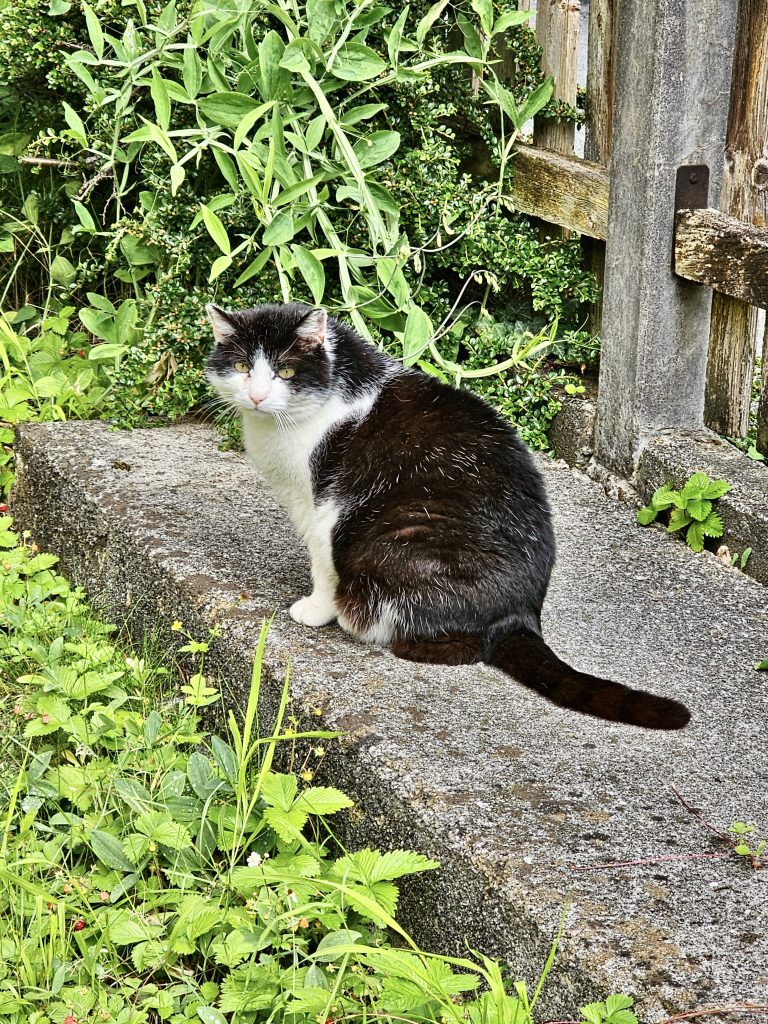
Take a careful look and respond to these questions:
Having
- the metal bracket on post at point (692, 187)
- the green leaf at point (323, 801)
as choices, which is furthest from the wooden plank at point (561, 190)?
the green leaf at point (323, 801)

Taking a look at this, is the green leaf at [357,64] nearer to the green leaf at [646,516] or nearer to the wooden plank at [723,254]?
the wooden plank at [723,254]

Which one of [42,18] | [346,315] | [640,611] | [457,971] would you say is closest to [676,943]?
[457,971]

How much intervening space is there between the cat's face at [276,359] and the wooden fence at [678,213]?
1083mm

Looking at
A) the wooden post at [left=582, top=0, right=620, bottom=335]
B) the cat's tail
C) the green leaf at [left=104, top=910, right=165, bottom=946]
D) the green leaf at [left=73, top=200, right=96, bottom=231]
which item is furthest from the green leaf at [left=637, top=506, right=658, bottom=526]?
the green leaf at [left=73, top=200, right=96, bottom=231]

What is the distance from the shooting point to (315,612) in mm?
2688

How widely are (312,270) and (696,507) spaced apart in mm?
1283

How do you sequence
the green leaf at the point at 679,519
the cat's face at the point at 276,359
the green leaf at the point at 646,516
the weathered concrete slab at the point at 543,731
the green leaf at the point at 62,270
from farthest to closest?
the green leaf at the point at 62,270, the green leaf at the point at 646,516, the green leaf at the point at 679,519, the cat's face at the point at 276,359, the weathered concrete slab at the point at 543,731

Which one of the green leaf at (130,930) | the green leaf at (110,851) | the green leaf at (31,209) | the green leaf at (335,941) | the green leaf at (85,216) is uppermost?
the green leaf at (85,216)

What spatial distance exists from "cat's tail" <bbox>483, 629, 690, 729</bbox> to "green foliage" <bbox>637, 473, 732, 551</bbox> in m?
0.81

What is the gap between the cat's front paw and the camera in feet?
8.80

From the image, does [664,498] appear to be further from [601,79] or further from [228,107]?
[228,107]

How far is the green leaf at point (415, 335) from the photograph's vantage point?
134 inches

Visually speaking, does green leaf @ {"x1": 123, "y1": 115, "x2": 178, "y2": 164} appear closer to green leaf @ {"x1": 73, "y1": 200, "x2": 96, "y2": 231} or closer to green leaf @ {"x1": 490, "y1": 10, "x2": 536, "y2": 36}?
green leaf @ {"x1": 73, "y1": 200, "x2": 96, "y2": 231}

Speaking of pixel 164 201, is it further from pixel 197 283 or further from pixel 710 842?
pixel 710 842
